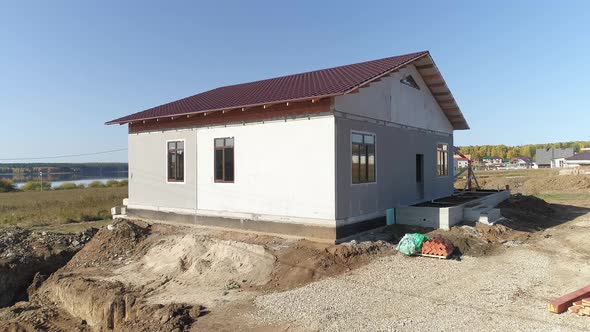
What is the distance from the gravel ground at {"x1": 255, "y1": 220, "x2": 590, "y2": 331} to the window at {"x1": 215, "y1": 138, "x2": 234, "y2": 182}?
6501mm

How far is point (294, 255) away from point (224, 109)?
5.76 m

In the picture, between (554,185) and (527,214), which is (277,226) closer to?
(527,214)

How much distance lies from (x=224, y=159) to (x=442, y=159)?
37.9ft

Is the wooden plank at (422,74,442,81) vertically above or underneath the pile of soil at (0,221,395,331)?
above

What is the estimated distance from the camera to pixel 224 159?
1496 centimetres

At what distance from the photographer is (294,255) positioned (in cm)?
1102

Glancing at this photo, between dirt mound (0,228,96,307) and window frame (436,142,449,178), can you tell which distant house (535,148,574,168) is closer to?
window frame (436,142,449,178)

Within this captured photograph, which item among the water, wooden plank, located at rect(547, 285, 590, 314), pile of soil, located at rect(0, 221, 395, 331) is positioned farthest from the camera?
the water

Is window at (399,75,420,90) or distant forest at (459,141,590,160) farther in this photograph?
distant forest at (459,141,590,160)

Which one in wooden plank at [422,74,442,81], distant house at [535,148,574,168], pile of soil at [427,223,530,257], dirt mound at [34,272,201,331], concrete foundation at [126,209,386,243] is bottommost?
dirt mound at [34,272,201,331]

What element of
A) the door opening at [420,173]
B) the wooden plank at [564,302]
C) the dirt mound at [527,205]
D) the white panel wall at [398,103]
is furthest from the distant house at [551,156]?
the wooden plank at [564,302]

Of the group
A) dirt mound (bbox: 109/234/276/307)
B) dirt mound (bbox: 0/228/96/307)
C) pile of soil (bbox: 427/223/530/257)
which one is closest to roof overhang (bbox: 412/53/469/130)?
pile of soil (bbox: 427/223/530/257)

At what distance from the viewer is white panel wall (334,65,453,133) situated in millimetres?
13344

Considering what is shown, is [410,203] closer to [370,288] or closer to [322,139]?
[322,139]
